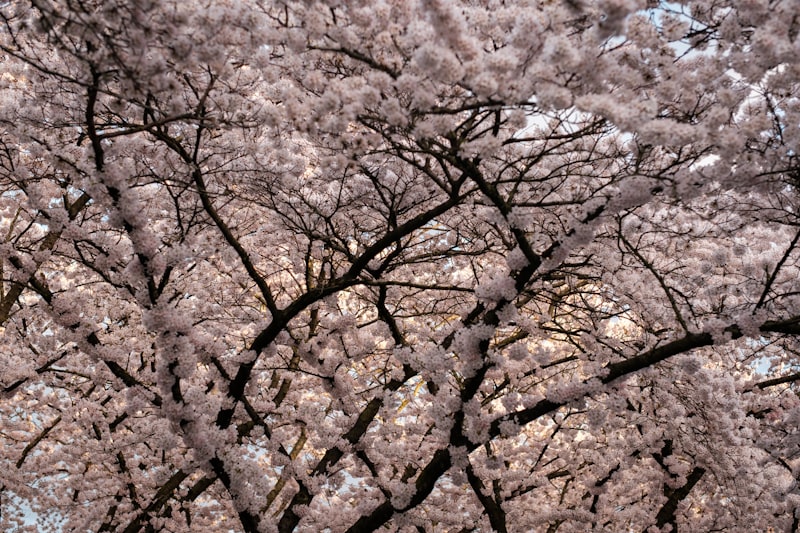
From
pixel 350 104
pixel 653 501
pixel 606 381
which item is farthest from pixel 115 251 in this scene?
pixel 653 501

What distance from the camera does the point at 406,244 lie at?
721 cm

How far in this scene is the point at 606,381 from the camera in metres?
5.77

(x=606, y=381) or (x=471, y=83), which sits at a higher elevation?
(x=471, y=83)

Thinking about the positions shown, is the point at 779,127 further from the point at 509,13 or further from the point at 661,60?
the point at 509,13

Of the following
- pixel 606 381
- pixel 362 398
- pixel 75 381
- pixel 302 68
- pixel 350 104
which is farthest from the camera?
pixel 75 381

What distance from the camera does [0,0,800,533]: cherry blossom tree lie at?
432cm

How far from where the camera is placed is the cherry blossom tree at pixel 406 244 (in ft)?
14.2

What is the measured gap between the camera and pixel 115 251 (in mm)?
5980

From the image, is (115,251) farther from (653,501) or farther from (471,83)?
(653,501)

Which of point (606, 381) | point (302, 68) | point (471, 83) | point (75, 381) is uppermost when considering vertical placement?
point (75, 381)

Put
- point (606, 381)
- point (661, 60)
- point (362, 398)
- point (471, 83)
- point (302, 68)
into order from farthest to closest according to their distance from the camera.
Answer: point (362, 398) < point (606, 381) < point (302, 68) < point (661, 60) < point (471, 83)

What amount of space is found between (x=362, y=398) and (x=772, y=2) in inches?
320

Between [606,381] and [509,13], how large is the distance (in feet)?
10.7

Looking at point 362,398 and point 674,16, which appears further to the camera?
point 362,398
